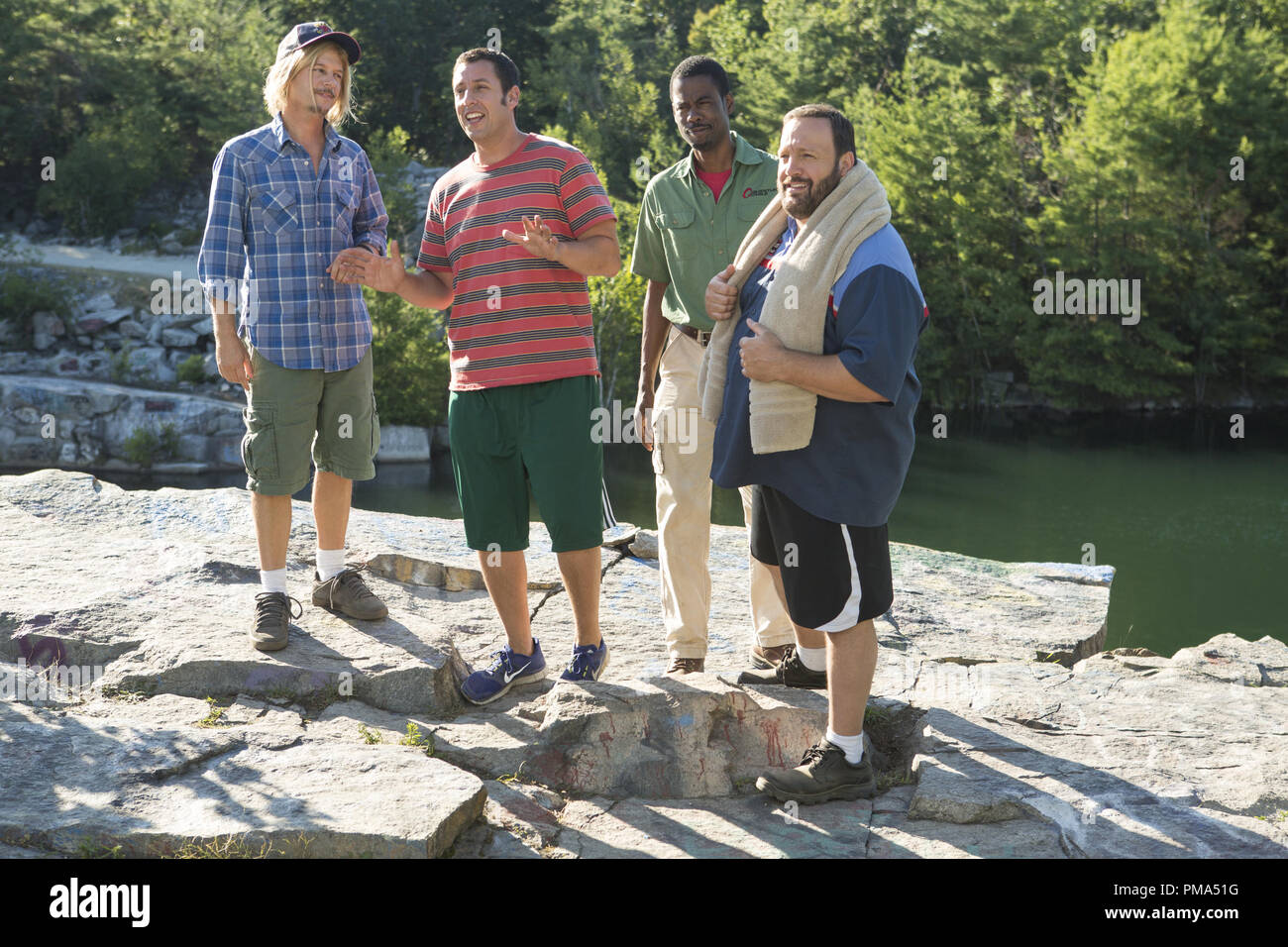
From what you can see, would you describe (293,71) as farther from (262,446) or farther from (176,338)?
(176,338)

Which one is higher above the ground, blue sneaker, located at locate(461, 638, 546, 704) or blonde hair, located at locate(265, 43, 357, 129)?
blonde hair, located at locate(265, 43, 357, 129)

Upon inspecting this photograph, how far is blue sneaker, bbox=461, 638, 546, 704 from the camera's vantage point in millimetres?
4035

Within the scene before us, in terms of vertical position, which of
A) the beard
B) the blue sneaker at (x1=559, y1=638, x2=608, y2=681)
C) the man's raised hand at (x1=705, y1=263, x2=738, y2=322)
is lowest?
the blue sneaker at (x1=559, y1=638, x2=608, y2=681)

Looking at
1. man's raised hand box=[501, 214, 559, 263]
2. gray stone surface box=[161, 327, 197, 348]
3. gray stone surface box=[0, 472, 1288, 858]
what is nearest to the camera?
gray stone surface box=[0, 472, 1288, 858]

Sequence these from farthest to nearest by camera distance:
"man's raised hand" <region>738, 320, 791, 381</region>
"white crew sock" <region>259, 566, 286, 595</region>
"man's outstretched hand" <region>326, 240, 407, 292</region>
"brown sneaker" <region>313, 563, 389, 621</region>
A: "brown sneaker" <region>313, 563, 389, 621</region>
"white crew sock" <region>259, 566, 286, 595</region>
"man's outstretched hand" <region>326, 240, 407, 292</region>
"man's raised hand" <region>738, 320, 791, 381</region>

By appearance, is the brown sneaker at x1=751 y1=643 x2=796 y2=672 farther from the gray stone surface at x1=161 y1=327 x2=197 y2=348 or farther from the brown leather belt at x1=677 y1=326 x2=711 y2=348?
the gray stone surface at x1=161 y1=327 x2=197 y2=348

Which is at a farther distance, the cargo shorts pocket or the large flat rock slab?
the cargo shorts pocket

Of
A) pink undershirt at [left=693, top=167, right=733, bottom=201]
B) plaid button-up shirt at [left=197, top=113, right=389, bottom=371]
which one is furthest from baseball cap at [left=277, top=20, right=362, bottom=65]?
pink undershirt at [left=693, top=167, right=733, bottom=201]

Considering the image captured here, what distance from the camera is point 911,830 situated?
3.18m

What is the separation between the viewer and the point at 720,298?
3.44 meters

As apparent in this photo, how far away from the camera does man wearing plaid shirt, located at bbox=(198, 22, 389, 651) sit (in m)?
4.11

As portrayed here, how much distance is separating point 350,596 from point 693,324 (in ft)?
5.51

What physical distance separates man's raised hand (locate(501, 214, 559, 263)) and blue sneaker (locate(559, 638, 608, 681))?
4.27 ft

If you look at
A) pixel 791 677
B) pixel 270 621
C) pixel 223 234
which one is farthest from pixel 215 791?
pixel 223 234
